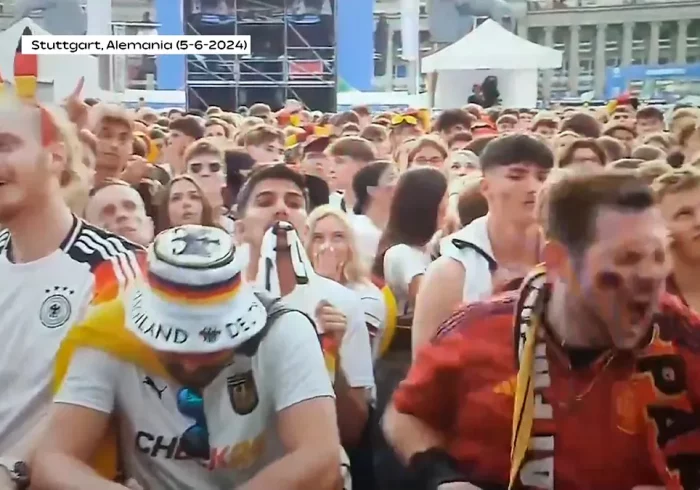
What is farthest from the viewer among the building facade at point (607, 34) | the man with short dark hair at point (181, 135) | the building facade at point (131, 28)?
the building facade at point (607, 34)

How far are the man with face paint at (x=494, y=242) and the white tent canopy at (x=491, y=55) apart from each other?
15176mm

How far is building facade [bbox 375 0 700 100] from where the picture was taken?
46062 mm

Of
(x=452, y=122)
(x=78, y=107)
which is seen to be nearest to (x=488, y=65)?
(x=452, y=122)

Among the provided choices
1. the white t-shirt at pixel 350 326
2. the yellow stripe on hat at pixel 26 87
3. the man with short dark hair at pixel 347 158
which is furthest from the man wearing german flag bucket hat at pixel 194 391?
the man with short dark hair at pixel 347 158

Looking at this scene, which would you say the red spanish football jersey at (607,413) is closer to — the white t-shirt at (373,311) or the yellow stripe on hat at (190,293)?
the yellow stripe on hat at (190,293)

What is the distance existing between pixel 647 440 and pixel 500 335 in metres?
0.33

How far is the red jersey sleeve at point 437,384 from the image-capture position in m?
2.28

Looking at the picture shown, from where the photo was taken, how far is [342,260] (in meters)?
3.82

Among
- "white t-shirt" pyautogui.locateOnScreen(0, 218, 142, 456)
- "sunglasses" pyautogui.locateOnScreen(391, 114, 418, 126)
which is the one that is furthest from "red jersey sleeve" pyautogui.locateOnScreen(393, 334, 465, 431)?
"sunglasses" pyautogui.locateOnScreen(391, 114, 418, 126)

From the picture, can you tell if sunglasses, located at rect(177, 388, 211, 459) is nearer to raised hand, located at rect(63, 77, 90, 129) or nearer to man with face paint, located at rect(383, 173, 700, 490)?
man with face paint, located at rect(383, 173, 700, 490)

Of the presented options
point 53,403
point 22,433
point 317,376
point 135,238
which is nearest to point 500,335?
point 317,376

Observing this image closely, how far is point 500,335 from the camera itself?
2.24 metres

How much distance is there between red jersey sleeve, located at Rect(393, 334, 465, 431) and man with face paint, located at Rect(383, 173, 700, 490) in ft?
0.22

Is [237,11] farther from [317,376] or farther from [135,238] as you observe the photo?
[317,376]
